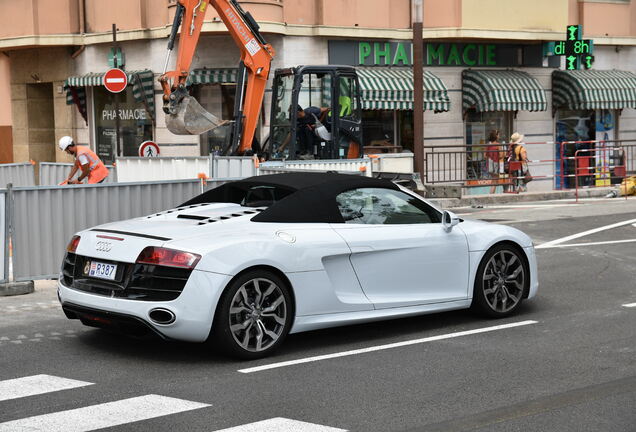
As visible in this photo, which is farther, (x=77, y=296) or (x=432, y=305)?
(x=432, y=305)

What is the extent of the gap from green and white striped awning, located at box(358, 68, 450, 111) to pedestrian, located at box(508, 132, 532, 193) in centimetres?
233

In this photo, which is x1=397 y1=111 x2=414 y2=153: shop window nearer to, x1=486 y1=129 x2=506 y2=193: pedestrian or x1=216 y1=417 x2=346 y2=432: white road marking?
x1=486 y1=129 x2=506 y2=193: pedestrian

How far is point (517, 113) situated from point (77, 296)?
23754mm

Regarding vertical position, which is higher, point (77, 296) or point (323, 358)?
point (77, 296)

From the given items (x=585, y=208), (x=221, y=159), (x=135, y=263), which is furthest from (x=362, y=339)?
(x=585, y=208)

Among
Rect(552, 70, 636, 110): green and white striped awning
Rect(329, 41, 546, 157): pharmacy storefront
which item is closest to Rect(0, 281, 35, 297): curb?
Rect(329, 41, 546, 157): pharmacy storefront

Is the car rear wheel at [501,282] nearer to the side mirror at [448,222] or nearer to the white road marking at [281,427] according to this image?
the side mirror at [448,222]

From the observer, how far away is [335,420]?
6.30m

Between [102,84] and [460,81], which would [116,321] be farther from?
[460,81]

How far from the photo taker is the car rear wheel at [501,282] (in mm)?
9352

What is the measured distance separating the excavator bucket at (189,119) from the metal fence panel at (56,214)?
707cm

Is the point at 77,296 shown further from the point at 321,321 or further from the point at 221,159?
the point at 221,159

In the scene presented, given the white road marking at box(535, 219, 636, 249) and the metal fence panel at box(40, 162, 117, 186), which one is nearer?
the white road marking at box(535, 219, 636, 249)

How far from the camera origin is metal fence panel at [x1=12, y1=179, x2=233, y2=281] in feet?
37.7
